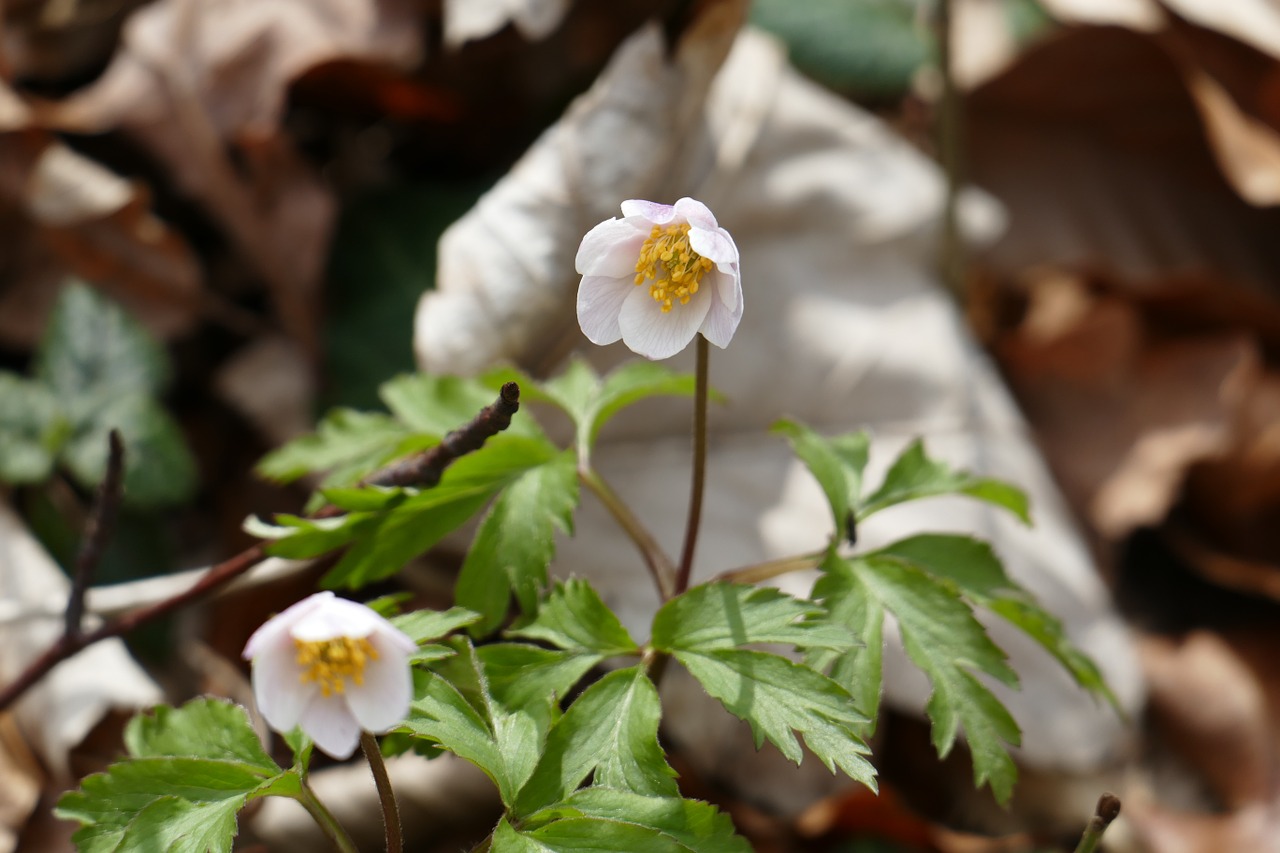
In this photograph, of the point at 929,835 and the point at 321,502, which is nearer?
the point at 321,502

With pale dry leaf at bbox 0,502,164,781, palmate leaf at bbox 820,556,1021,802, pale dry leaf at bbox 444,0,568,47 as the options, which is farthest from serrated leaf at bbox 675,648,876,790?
pale dry leaf at bbox 444,0,568,47

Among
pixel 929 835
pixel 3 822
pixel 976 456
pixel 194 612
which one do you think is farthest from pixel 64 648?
pixel 976 456

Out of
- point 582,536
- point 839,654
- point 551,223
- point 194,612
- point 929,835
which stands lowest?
point 929,835

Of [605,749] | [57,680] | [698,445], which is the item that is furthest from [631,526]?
[57,680]

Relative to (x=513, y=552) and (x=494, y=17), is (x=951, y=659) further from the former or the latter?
(x=494, y=17)

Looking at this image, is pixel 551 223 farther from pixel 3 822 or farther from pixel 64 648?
pixel 3 822
